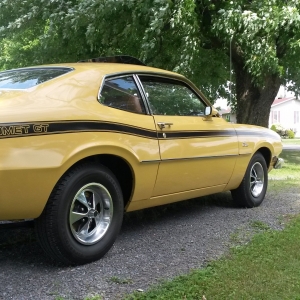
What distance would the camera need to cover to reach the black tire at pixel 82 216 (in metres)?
3.44

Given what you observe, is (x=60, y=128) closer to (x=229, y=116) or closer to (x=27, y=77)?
(x=27, y=77)

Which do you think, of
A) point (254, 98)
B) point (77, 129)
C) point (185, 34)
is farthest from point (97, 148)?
point (254, 98)

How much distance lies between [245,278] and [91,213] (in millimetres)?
1296

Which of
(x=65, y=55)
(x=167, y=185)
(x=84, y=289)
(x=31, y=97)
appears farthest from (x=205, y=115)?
(x=65, y=55)

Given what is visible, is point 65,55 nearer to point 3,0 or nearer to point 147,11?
point 3,0

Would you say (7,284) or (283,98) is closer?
(7,284)

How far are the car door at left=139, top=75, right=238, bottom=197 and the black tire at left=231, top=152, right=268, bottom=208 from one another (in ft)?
1.67

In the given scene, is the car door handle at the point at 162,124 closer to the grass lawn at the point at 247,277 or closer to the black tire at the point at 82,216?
the black tire at the point at 82,216

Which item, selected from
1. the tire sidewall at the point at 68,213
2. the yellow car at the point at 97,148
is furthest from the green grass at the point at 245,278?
the yellow car at the point at 97,148

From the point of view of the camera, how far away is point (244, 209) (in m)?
5.95

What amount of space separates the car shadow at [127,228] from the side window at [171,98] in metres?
1.24

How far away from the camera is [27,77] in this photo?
413cm

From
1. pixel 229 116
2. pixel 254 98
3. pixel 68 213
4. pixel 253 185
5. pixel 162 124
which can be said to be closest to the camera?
pixel 68 213

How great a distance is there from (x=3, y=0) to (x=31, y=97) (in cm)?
930
